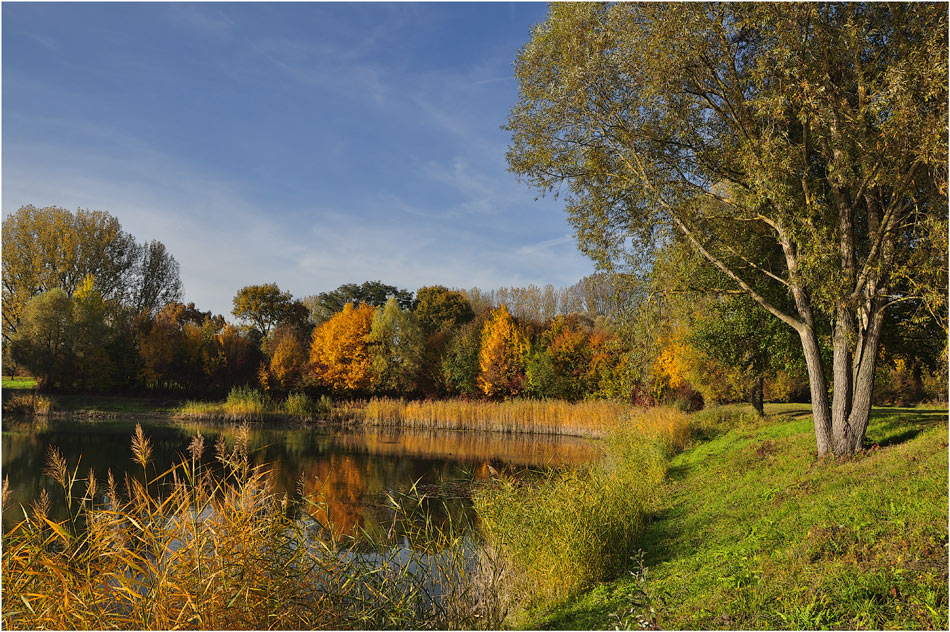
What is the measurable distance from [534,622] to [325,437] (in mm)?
20982

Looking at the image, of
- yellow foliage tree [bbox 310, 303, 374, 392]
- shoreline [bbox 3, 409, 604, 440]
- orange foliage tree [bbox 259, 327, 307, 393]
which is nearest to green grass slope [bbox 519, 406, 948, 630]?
shoreline [bbox 3, 409, 604, 440]

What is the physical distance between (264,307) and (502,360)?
77.3 ft

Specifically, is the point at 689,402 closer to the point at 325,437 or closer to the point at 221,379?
the point at 325,437

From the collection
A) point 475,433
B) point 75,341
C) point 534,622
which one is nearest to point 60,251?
point 75,341

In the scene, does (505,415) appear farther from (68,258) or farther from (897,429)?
(68,258)

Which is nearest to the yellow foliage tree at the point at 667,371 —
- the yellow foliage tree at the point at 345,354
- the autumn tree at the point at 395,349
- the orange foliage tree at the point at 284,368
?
the autumn tree at the point at 395,349

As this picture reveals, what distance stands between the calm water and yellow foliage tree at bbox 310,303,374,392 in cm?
931

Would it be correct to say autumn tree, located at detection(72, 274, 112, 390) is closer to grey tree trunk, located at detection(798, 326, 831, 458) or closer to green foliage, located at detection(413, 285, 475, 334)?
green foliage, located at detection(413, 285, 475, 334)

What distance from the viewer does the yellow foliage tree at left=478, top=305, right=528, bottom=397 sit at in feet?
116

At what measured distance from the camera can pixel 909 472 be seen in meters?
7.75

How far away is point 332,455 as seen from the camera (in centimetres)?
1952

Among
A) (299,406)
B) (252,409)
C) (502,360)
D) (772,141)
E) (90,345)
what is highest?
(772,141)

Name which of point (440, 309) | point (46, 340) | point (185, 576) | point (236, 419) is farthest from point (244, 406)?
point (185, 576)

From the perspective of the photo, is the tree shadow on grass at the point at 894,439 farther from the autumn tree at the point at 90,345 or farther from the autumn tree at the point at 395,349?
the autumn tree at the point at 90,345
